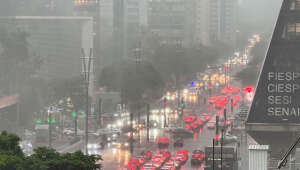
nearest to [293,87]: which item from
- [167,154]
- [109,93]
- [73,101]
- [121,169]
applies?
[167,154]

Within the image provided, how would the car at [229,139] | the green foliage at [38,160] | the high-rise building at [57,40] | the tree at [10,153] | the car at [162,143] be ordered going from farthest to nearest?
the high-rise building at [57,40]
the car at [162,143]
the car at [229,139]
the green foliage at [38,160]
the tree at [10,153]

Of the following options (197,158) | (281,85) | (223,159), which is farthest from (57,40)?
(223,159)

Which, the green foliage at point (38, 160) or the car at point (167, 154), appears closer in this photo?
the green foliage at point (38, 160)

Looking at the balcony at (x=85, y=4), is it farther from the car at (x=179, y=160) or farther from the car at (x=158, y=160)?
the car at (x=158, y=160)

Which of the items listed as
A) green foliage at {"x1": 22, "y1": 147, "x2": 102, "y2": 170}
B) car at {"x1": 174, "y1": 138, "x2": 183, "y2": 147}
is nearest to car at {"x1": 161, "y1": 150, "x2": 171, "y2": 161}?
car at {"x1": 174, "y1": 138, "x2": 183, "y2": 147}

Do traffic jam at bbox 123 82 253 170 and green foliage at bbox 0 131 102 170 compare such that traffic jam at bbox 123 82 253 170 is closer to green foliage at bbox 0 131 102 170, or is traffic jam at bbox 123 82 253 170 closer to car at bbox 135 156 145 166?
car at bbox 135 156 145 166

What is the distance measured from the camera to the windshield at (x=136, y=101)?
67125mm

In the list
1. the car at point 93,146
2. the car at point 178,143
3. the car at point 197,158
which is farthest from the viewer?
the car at point 178,143

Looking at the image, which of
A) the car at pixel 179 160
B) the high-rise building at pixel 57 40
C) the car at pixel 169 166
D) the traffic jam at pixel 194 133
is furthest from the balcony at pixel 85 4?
the car at pixel 169 166

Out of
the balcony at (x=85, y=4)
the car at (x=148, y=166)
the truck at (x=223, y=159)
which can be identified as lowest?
the car at (x=148, y=166)

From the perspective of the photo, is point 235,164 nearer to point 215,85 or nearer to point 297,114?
point 297,114

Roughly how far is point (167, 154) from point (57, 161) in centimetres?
4485

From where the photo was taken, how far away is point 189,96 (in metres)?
138

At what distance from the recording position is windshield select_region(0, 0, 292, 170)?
67.1 metres
